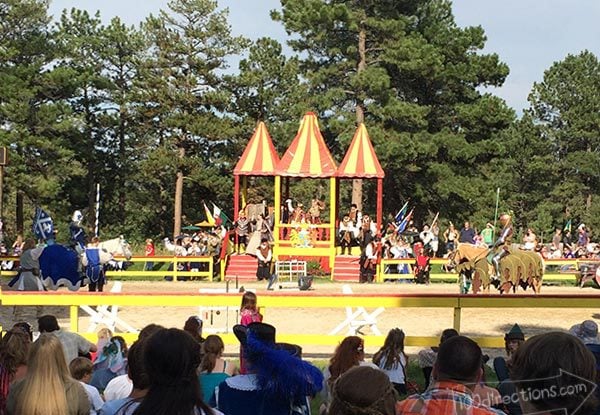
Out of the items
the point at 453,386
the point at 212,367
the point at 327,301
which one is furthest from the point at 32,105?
the point at 453,386

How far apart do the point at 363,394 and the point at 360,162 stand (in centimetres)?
2817

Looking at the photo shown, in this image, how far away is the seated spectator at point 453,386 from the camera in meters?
3.55

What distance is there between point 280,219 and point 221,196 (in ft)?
60.2

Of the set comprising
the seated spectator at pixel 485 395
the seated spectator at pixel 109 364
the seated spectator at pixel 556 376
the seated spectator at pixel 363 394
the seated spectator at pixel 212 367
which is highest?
the seated spectator at pixel 556 376

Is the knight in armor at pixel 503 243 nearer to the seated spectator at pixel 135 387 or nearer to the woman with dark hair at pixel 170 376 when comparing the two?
the seated spectator at pixel 135 387

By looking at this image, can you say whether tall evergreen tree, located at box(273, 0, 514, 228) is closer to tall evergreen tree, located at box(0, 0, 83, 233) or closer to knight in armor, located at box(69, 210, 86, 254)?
tall evergreen tree, located at box(0, 0, 83, 233)

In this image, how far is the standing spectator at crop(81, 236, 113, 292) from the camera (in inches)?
744

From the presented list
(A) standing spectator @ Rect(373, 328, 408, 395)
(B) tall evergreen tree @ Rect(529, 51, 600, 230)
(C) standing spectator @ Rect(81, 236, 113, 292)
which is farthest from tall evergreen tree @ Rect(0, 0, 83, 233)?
(A) standing spectator @ Rect(373, 328, 408, 395)

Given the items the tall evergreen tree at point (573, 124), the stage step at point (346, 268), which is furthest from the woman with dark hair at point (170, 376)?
the tall evergreen tree at point (573, 124)

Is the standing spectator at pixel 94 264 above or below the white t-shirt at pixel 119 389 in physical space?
above

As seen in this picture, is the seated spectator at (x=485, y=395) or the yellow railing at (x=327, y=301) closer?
the seated spectator at (x=485, y=395)

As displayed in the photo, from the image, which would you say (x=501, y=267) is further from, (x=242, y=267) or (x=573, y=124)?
(x=573, y=124)

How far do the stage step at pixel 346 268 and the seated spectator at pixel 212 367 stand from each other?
22.1 m

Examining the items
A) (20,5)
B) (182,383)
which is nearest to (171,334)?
(182,383)
